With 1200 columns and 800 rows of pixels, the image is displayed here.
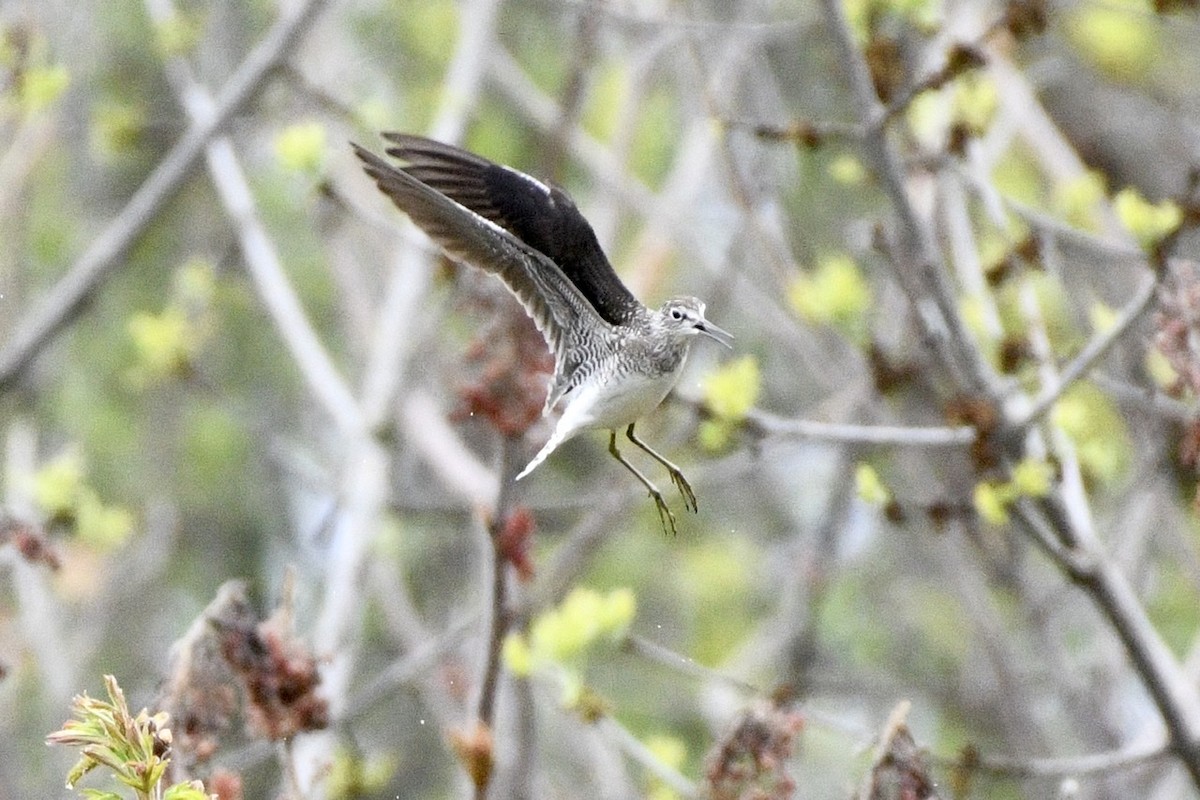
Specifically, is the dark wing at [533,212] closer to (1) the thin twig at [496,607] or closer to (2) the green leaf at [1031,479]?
(1) the thin twig at [496,607]

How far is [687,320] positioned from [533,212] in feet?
1.77

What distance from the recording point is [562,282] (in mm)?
5176

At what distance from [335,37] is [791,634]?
4397 millimetres

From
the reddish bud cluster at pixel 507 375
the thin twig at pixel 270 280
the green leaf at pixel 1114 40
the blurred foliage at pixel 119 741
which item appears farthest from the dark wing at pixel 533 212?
the green leaf at pixel 1114 40

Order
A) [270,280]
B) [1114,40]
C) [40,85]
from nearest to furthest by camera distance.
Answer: [40,85] < [270,280] < [1114,40]

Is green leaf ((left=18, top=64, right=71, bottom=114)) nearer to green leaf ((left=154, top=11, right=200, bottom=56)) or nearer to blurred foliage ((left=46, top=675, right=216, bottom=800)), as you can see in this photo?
green leaf ((left=154, top=11, right=200, bottom=56))

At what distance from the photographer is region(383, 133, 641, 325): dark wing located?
201 inches

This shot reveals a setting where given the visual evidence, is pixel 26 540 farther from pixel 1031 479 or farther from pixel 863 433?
pixel 1031 479

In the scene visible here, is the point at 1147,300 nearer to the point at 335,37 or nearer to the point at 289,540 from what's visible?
the point at 335,37

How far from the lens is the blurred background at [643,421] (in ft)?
20.5

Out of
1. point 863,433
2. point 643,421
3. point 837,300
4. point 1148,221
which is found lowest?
point 863,433

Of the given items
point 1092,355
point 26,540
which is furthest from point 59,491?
point 1092,355

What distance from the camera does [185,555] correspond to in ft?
42.0

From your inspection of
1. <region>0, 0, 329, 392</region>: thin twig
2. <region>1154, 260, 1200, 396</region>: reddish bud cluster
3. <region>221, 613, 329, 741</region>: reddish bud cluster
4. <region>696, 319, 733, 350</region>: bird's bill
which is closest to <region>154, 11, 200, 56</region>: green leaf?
<region>0, 0, 329, 392</region>: thin twig
